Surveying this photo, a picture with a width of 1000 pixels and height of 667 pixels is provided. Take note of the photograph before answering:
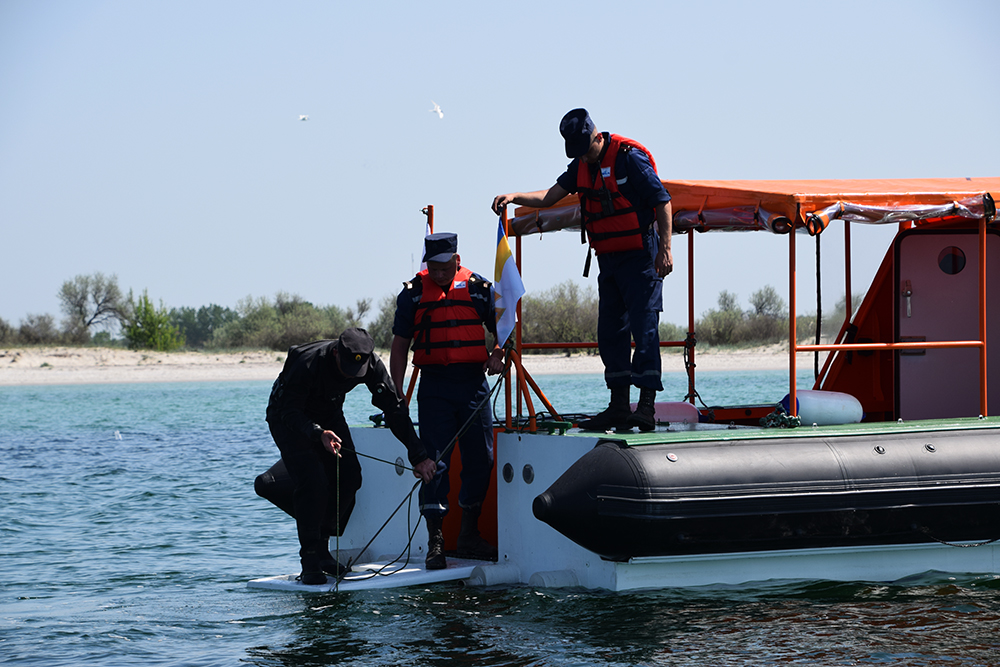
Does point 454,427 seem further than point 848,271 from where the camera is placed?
No

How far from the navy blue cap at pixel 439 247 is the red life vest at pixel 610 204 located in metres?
0.78

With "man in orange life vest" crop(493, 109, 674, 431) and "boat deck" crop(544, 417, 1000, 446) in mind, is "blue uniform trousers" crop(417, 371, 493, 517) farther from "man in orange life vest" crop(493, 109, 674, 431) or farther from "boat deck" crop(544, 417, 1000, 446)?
"man in orange life vest" crop(493, 109, 674, 431)

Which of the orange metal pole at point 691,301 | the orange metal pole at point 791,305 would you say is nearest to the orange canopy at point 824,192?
the orange metal pole at point 791,305

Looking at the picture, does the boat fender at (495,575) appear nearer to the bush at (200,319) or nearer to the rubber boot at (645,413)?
the rubber boot at (645,413)

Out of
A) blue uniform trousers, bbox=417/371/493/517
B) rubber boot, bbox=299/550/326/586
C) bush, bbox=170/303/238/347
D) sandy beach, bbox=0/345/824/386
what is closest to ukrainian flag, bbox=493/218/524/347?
blue uniform trousers, bbox=417/371/493/517

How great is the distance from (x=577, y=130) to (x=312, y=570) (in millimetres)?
2863

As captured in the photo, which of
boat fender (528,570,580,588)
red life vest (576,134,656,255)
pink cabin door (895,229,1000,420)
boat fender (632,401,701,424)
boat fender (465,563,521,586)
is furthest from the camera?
pink cabin door (895,229,1000,420)

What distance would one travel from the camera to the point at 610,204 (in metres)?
6.53

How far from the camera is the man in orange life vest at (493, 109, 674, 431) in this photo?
6.44 metres

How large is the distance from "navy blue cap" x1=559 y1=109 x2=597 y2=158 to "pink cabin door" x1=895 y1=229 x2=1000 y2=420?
121 inches

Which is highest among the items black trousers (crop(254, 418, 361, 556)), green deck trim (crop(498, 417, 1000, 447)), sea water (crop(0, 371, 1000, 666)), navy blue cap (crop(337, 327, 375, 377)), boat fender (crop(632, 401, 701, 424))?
navy blue cap (crop(337, 327, 375, 377))

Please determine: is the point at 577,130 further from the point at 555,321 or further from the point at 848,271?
the point at 555,321

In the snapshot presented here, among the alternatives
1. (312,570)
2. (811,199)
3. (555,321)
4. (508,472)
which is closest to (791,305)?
(811,199)

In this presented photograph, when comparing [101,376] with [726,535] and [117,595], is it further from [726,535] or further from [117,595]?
[726,535]
